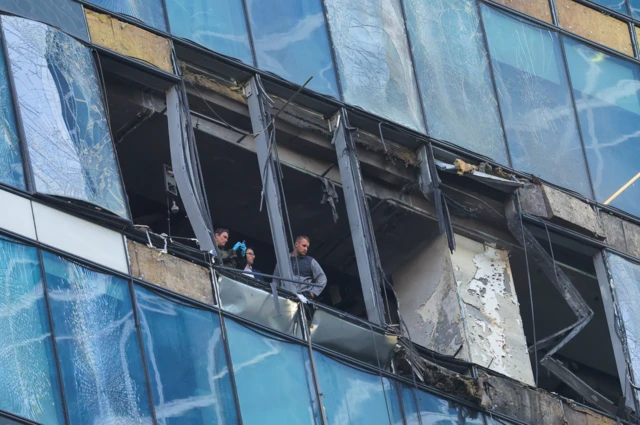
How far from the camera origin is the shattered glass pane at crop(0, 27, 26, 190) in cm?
1958

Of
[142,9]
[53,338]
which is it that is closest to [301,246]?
[142,9]

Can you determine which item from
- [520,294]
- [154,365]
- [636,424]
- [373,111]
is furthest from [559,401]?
[154,365]

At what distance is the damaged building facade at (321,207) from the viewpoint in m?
19.6

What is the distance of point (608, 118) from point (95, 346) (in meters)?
11.3

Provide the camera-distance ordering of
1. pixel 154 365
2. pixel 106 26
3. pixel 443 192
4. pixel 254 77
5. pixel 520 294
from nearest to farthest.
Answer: pixel 154 365
pixel 106 26
pixel 254 77
pixel 443 192
pixel 520 294

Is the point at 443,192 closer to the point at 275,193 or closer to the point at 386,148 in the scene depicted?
the point at 386,148

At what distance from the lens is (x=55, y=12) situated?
2164cm

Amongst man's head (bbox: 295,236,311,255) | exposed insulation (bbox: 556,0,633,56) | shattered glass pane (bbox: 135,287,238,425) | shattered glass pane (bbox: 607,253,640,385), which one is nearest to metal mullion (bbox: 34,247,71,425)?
shattered glass pane (bbox: 135,287,238,425)

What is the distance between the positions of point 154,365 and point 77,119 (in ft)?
10.6

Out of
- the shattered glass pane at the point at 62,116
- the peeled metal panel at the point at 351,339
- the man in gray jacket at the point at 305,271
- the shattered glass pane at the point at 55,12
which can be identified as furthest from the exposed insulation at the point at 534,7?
the shattered glass pane at the point at 62,116

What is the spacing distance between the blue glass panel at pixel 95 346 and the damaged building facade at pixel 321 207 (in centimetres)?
3

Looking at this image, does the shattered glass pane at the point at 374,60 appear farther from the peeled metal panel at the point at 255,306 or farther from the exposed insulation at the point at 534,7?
the peeled metal panel at the point at 255,306

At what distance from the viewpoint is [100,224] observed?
66.4ft

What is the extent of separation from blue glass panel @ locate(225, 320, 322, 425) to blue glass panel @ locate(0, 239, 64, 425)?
2.62 metres
